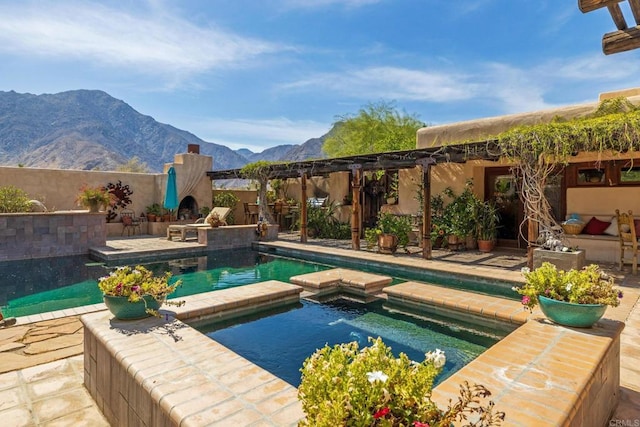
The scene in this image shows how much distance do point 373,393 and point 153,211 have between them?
15.9 meters

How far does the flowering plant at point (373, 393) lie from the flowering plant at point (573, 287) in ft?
7.66

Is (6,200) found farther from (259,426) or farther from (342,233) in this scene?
(259,426)

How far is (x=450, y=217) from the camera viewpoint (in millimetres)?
11180

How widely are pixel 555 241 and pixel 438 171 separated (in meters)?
5.61

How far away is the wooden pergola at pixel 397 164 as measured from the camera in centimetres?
852

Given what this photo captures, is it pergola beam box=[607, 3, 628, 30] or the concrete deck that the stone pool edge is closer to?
the concrete deck

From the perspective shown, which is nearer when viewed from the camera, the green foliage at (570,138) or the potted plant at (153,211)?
the green foliage at (570,138)

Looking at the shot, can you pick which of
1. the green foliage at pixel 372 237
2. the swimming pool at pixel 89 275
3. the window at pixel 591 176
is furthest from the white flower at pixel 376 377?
the window at pixel 591 176

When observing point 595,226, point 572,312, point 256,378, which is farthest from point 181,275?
point 595,226

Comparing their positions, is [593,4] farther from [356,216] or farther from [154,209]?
[154,209]

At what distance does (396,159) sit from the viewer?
34.0 feet

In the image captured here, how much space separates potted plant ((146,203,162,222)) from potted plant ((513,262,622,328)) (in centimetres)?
1486

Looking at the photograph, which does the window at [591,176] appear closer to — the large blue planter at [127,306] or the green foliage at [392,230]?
the green foliage at [392,230]

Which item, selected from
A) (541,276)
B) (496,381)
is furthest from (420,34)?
(496,381)
